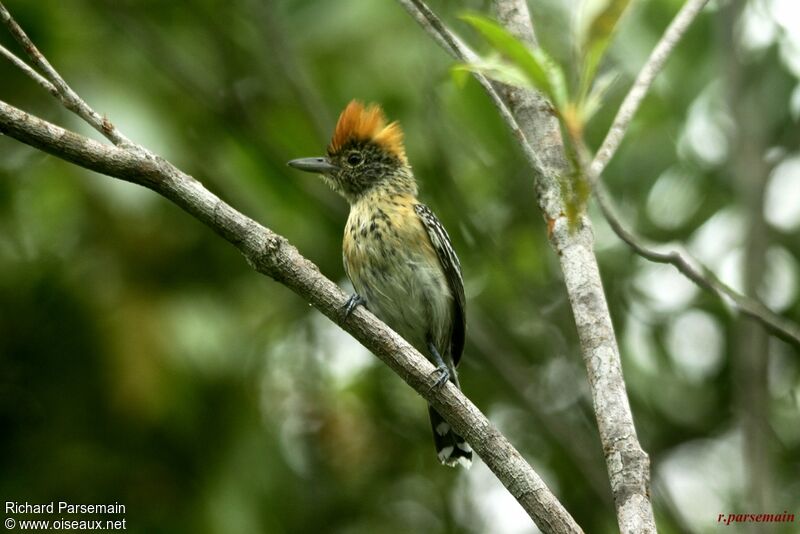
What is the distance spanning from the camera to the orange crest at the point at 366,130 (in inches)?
247

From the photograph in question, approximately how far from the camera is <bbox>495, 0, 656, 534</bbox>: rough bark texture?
126 inches

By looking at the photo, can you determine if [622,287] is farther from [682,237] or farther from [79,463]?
[79,463]

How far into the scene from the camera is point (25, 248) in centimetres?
657

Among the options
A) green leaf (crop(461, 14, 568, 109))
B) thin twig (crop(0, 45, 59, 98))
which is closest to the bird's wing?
thin twig (crop(0, 45, 59, 98))

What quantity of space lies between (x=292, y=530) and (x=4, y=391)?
6.68ft

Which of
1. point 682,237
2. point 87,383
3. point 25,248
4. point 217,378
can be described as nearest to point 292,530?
point 217,378

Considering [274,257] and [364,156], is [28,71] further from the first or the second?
[364,156]

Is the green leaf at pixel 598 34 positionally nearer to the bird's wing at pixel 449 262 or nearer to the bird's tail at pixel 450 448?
the bird's wing at pixel 449 262

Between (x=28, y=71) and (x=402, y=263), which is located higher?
(x=402, y=263)

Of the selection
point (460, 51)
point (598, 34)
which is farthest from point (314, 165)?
point (598, 34)

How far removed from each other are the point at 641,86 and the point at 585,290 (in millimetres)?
818

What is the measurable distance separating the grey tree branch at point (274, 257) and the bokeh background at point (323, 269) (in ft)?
6.90

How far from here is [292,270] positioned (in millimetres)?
3479

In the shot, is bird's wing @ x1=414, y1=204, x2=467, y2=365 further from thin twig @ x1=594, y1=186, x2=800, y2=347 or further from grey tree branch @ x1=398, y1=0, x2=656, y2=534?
thin twig @ x1=594, y1=186, x2=800, y2=347
